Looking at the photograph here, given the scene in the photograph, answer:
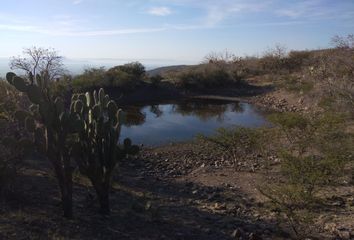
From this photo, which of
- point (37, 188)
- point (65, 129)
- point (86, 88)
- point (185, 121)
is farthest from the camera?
point (86, 88)

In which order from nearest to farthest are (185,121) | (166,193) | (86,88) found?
1. (166,193)
2. (185,121)
3. (86,88)

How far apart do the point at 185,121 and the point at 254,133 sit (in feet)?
39.6

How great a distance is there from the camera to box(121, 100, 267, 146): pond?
21359 millimetres

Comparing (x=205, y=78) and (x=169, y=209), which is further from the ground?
(x=205, y=78)

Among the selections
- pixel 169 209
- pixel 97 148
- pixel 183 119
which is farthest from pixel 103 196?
pixel 183 119

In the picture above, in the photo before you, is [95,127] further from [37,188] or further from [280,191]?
[280,191]

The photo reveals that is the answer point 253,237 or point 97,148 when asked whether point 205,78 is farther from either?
point 253,237

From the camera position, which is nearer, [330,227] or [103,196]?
[103,196]

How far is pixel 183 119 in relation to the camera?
26484mm

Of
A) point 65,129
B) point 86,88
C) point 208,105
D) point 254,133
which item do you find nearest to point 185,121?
point 208,105

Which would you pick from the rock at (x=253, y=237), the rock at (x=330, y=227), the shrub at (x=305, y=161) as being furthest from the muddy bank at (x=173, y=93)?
the rock at (x=253, y=237)

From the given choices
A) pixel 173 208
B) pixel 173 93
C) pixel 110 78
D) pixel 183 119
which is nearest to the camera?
pixel 173 208

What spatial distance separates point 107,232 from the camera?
274 inches

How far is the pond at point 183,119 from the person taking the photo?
2136 cm
